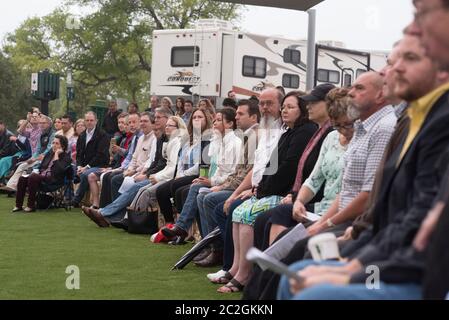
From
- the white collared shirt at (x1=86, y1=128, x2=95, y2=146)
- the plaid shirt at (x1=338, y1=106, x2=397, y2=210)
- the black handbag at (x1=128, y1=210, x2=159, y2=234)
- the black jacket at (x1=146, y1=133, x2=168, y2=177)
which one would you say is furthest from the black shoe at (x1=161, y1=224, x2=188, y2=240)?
the white collared shirt at (x1=86, y1=128, x2=95, y2=146)

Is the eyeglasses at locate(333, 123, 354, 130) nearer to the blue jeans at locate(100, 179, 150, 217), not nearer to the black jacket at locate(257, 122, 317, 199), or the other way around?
the black jacket at locate(257, 122, 317, 199)

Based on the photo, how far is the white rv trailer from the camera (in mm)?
21016

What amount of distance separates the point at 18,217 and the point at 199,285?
6.80m

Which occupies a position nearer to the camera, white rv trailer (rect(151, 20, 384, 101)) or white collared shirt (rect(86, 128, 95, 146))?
Result: white collared shirt (rect(86, 128, 95, 146))

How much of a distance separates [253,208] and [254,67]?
15.2 metres

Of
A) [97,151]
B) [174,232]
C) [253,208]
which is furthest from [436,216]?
[97,151]

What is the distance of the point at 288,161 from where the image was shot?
277 inches

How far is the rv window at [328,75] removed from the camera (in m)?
23.3

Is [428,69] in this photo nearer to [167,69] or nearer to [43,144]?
[43,144]

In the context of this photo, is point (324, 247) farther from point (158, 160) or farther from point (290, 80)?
point (290, 80)

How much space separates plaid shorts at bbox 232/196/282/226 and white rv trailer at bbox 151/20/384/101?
12.8 m

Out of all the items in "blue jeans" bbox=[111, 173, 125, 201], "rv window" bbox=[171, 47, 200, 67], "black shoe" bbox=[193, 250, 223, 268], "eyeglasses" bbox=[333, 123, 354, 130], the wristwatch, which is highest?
"rv window" bbox=[171, 47, 200, 67]

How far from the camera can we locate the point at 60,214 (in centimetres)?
1388

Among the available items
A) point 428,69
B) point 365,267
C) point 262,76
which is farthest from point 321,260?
point 262,76
